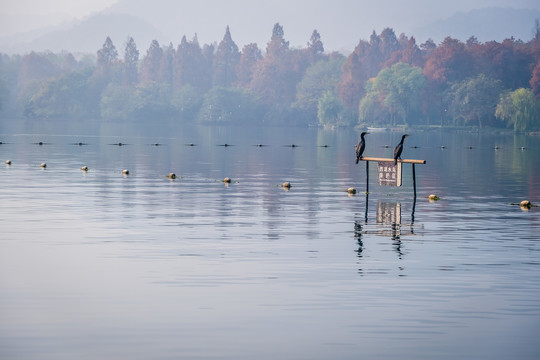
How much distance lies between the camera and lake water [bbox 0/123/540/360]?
22.0m

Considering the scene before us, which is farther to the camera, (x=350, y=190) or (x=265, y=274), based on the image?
(x=350, y=190)

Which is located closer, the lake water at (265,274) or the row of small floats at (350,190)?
the lake water at (265,274)

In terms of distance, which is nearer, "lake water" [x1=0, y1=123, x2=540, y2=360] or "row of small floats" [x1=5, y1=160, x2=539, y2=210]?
"lake water" [x1=0, y1=123, x2=540, y2=360]

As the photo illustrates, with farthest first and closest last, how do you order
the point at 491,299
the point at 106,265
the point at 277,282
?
the point at 106,265, the point at 277,282, the point at 491,299

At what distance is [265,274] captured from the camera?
1162 inches

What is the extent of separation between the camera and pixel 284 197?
54.4 meters

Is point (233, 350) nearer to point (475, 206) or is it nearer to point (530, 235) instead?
point (530, 235)

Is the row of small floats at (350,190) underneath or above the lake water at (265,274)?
above

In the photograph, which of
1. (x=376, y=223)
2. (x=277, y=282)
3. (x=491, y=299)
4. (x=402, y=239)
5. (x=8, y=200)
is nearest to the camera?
(x=491, y=299)

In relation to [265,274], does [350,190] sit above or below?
above

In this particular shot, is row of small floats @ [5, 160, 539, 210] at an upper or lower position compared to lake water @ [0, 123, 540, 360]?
upper

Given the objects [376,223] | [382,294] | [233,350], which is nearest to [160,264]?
[382,294]

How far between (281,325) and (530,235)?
1815 centimetres

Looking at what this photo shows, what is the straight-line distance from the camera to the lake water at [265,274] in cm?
2200
